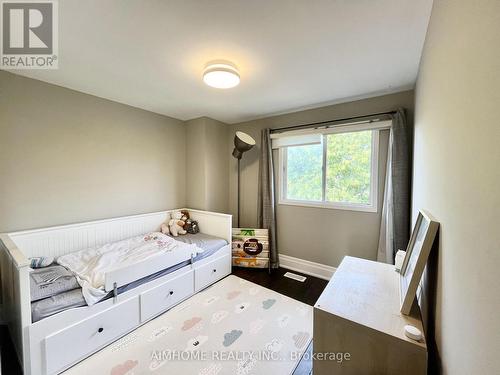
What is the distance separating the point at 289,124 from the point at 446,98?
215 cm

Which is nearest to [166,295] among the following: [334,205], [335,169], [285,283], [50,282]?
[50,282]

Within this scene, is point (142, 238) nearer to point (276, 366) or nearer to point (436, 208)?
point (276, 366)

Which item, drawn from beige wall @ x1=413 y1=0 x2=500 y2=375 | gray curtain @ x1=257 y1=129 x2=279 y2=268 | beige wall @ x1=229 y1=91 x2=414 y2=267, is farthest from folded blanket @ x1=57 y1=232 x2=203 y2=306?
beige wall @ x1=413 y1=0 x2=500 y2=375

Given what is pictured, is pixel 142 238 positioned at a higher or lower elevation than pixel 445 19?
lower

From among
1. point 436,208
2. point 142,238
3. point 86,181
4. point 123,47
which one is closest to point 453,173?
point 436,208

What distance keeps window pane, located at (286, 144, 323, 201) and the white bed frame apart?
127cm

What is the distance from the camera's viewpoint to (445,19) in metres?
0.87

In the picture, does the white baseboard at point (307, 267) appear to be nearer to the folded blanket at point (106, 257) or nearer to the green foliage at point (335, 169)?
the green foliage at point (335, 169)

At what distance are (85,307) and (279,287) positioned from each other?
6.06ft

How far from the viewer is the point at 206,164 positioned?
3178mm

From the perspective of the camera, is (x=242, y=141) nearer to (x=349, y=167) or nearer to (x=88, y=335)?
(x=349, y=167)

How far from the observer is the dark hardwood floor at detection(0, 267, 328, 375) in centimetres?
146

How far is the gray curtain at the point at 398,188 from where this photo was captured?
207 centimetres

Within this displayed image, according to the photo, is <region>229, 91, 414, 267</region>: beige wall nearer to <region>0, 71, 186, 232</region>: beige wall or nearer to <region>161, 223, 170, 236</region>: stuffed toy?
<region>161, 223, 170, 236</region>: stuffed toy
